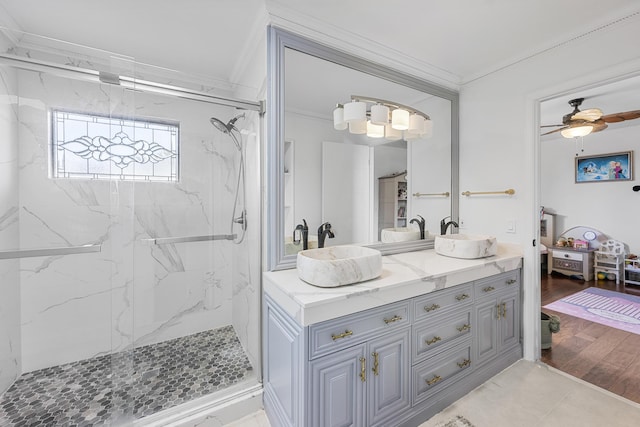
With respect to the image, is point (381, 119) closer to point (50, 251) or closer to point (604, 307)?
point (50, 251)

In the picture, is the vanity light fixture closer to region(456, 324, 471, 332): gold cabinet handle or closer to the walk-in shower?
the walk-in shower

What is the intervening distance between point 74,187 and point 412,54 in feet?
9.03

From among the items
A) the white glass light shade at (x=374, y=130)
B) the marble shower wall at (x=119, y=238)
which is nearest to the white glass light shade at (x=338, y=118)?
the white glass light shade at (x=374, y=130)

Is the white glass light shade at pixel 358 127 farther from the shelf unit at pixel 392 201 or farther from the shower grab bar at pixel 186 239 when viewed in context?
the shower grab bar at pixel 186 239

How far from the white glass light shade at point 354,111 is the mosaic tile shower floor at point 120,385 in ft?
6.43

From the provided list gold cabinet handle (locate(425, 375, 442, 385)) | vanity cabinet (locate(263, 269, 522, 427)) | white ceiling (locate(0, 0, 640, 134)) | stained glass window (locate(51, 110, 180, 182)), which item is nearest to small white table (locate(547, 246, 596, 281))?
vanity cabinet (locate(263, 269, 522, 427))

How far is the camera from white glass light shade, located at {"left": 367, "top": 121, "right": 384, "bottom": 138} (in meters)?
2.06

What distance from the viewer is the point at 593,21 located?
71.6 inches

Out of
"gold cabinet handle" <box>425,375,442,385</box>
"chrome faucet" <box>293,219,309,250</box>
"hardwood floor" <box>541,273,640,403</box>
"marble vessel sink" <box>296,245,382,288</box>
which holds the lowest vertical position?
"hardwood floor" <box>541,273,640,403</box>

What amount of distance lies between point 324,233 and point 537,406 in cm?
179

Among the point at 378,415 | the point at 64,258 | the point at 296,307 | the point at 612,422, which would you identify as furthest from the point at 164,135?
the point at 612,422

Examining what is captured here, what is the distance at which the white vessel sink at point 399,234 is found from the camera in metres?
2.21

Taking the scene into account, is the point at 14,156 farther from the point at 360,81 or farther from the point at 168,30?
the point at 360,81

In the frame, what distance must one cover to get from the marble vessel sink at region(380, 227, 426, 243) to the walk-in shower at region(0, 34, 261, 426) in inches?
41.3
